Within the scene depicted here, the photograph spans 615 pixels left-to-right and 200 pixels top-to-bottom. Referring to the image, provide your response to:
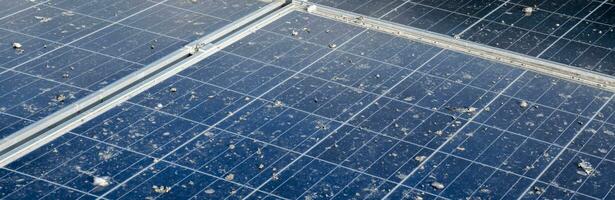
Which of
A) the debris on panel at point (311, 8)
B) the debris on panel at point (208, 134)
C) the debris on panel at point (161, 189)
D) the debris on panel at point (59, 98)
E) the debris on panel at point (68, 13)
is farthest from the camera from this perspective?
the debris on panel at point (311, 8)

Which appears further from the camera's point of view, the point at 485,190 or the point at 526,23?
the point at 526,23

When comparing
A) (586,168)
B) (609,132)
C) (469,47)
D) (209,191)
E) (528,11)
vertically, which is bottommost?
(528,11)

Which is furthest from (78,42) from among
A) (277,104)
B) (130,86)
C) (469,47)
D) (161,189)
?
(469,47)

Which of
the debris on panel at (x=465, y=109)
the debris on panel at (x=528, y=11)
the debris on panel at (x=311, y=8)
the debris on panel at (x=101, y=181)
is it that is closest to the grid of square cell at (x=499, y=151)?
the debris on panel at (x=465, y=109)

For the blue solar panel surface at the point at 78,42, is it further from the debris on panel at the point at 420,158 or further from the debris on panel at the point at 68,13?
the debris on panel at the point at 420,158

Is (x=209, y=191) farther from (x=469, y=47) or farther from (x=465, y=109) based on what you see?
(x=469, y=47)

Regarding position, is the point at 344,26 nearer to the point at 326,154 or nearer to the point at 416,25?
the point at 416,25
